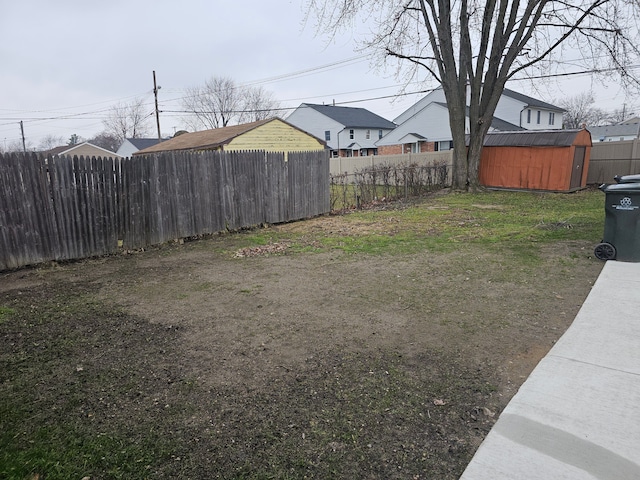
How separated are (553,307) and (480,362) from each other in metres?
1.69

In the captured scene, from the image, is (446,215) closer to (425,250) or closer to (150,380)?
(425,250)

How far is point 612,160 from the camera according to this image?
57.0 feet

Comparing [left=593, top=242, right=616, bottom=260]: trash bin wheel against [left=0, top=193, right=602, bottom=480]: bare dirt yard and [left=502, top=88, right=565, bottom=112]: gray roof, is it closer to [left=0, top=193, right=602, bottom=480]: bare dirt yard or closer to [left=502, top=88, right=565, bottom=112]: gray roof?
[left=0, top=193, right=602, bottom=480]: bare dirt yard

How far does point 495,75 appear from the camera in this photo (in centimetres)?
1577

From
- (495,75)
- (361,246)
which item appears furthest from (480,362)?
(495,75)

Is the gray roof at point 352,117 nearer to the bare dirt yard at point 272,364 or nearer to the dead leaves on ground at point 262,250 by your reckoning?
the dead leaves on ground at point 262,250

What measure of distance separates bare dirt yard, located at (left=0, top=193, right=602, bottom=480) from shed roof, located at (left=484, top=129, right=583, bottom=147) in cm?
1129

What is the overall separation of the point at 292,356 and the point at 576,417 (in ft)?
6.71

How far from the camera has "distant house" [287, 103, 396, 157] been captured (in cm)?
4391

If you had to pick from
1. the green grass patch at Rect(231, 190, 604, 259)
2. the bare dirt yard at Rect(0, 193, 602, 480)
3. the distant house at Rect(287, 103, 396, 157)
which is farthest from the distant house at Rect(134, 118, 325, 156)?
the distant house at Rect(287, 103, 396, 157)

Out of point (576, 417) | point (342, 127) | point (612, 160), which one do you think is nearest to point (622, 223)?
point (576, 417)

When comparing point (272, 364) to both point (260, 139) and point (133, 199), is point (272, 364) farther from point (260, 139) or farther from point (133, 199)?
point (260, 139)

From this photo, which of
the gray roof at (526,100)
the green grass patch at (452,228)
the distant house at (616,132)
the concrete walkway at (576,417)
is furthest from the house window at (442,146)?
the distant house at (616,132)

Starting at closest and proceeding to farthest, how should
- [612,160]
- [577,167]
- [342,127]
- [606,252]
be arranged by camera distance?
[606,252], [577,167], [612,160], [342,127]
